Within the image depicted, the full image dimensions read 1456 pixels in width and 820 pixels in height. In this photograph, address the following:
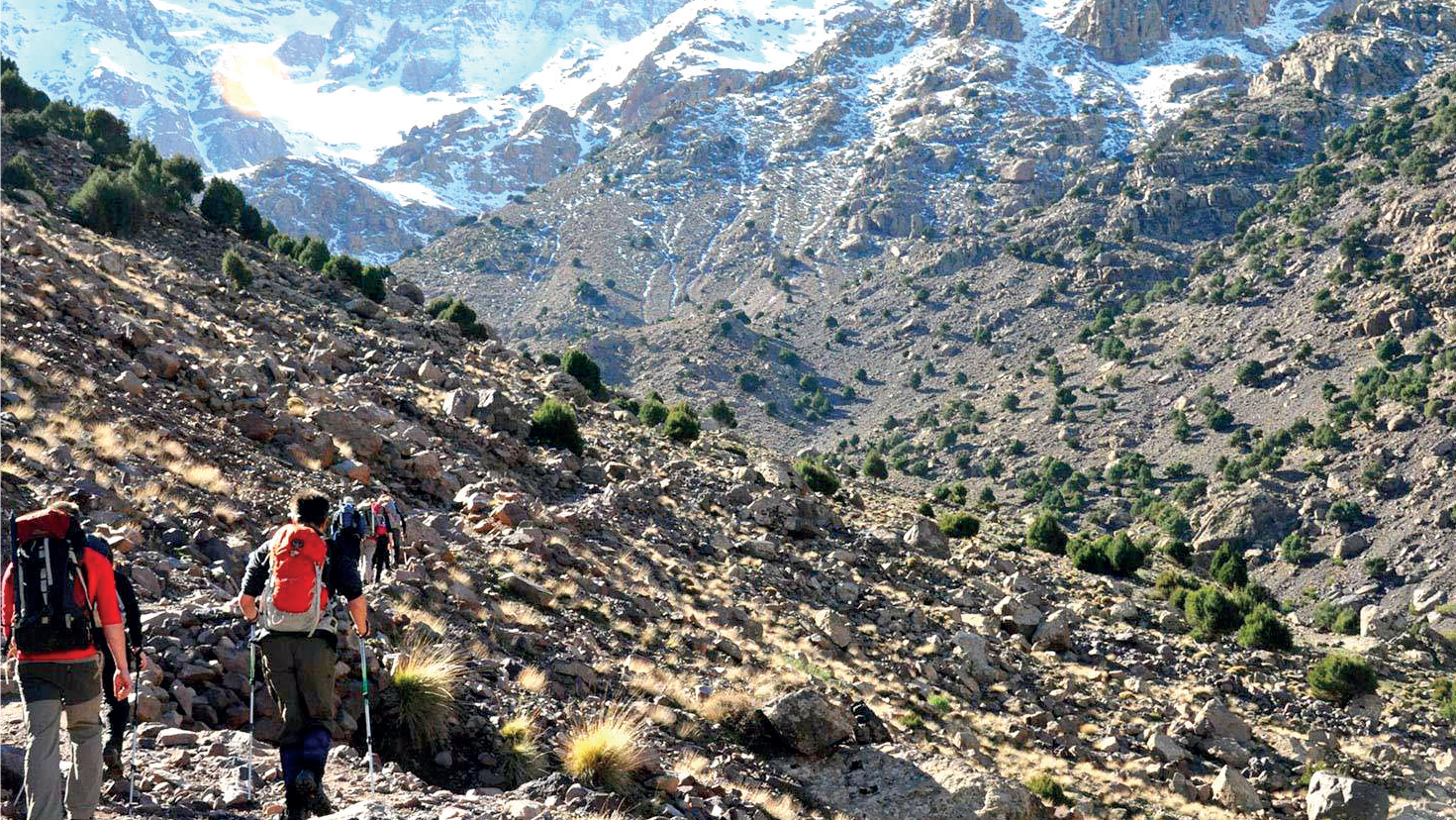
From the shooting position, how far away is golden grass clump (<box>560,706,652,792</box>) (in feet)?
31.3

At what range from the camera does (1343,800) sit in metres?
15.5

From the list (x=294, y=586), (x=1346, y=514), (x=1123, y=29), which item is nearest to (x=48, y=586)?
(x=294, y=586)

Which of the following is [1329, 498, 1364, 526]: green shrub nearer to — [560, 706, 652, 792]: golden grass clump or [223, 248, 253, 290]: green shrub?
[223, 248, 253, 290]: green shrub

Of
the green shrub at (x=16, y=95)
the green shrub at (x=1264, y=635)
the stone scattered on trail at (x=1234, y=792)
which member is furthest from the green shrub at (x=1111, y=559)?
the green shrub at (x=16, y=95)

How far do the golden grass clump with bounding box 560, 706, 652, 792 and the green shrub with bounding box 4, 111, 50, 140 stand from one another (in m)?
38.7

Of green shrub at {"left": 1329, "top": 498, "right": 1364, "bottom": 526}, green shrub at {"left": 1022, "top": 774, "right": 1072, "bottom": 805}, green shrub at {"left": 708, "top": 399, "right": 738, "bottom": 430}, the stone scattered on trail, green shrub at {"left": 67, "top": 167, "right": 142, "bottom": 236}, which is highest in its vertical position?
green shrub at {"left": 67, "top": 167, "right": 142, "bottom": 236}

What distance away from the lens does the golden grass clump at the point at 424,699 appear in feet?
31.0

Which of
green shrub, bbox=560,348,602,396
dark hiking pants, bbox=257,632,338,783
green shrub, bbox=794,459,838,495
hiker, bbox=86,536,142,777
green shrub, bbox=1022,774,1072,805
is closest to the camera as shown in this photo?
hiker, bbox=86,536,142,777

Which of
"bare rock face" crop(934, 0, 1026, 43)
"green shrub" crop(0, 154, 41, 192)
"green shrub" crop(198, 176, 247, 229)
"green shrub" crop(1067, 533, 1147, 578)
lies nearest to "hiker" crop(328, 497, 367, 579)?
"green shrub" crop(1067, 533, 1147, 578)

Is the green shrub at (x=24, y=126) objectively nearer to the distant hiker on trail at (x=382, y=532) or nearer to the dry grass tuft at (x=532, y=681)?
the distant hiker on trail at (x=382, y=532)

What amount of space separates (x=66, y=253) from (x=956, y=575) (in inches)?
883

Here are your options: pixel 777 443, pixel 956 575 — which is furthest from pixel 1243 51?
pixel 956 575

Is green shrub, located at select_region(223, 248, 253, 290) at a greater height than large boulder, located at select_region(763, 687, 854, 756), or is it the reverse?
green shrub, located at select_region(223, 248, 253, 290)

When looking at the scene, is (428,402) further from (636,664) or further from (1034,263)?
(1034,263)
